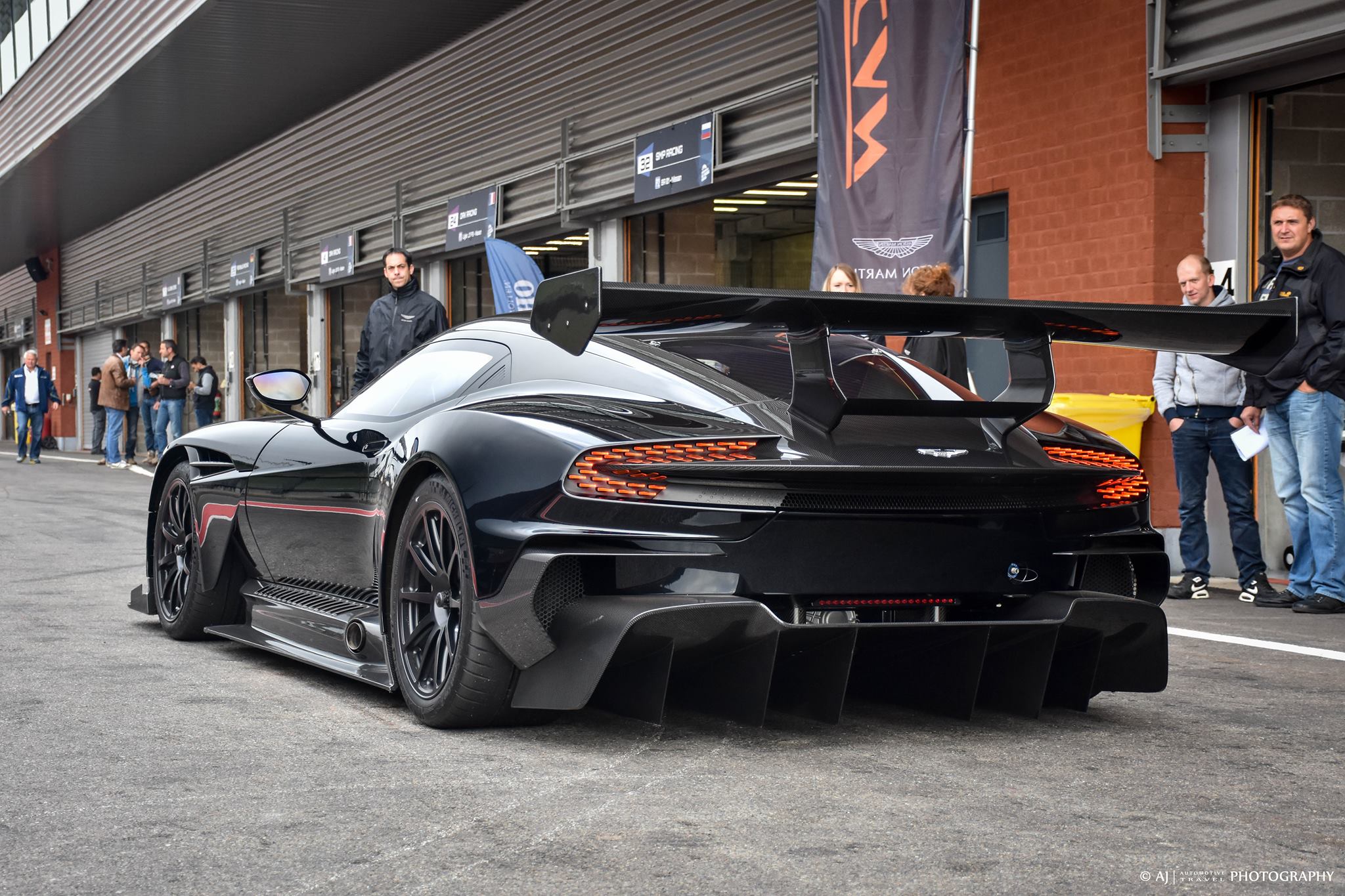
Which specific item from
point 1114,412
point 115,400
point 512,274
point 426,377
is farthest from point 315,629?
Result: point 115,400

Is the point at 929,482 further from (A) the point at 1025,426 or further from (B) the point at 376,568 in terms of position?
(B) the point at 376,568

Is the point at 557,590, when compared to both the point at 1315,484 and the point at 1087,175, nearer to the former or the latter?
the point at 1315,484

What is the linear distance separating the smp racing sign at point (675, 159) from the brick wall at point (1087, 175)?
11.8 feet

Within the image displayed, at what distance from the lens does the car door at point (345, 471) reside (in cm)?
480

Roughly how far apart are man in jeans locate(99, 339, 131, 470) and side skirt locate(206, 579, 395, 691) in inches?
791

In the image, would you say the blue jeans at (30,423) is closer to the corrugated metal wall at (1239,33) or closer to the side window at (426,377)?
the corrugated metal wall at (1239,33)

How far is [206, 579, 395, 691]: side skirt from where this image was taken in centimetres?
464

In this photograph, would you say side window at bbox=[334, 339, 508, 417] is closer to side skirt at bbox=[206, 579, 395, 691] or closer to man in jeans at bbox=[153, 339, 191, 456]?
side skirt at bbox=[206, 579, 395, 691]

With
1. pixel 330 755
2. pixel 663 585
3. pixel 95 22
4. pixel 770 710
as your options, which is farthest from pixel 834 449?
pixel 95 22

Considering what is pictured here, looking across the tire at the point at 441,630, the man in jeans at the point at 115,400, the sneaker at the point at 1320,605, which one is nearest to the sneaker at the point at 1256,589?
the sneaker at the point at 1320,605

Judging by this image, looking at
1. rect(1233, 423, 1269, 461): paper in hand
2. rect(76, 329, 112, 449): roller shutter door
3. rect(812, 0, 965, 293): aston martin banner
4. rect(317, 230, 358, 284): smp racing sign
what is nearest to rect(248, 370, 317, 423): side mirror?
rect(1233, 423, 1269, 461): paper in hand

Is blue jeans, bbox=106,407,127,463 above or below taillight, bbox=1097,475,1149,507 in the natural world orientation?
below

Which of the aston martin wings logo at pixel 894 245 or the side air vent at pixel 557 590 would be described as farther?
the aston martin wings logo at pixel 894 245

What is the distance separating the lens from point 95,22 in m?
23.1
